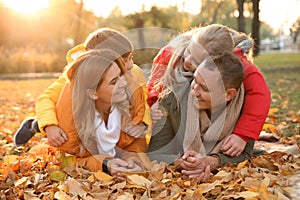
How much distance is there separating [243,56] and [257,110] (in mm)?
457

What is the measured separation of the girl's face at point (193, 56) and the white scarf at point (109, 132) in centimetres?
A: 57

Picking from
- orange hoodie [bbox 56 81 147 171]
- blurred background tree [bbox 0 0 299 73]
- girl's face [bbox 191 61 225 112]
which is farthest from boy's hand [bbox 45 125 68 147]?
blurred background tree [bbox 0 0 299 73]

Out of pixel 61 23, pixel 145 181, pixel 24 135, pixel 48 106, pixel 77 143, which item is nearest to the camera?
pixel 145 181

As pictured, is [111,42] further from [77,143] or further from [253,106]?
[253,106]

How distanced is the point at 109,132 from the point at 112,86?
Answer: 0.98 ft

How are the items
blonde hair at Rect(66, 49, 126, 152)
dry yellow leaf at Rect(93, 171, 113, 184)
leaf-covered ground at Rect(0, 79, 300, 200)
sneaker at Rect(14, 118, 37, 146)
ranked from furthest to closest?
sneaker at Rect(14, 118, 37, 146), blonde hair at Rect(66, 49, 126, 152), dry yellow leaf at Rect(93, 171, 113, 184), leaf-covered ground at Rect(0, 79, 300, 200)

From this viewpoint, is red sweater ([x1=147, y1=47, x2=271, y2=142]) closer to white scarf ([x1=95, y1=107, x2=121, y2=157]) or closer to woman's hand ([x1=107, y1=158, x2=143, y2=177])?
white scarf ([x1=95, y1=107, x2=121, y2=157])

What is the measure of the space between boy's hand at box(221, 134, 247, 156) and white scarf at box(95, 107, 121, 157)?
0.69 metres

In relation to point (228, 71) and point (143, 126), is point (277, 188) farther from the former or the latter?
point (143, 126)

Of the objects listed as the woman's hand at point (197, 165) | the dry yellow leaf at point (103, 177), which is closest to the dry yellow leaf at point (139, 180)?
the dry yellow leaf at point (103, 177)

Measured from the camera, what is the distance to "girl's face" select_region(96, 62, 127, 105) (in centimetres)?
285

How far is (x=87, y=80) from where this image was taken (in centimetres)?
285

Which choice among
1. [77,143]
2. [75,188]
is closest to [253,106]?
[77,143]

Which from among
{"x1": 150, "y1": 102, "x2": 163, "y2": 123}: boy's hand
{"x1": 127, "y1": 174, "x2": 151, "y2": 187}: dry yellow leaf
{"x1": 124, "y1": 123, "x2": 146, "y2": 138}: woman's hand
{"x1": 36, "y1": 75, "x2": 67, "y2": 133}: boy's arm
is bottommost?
{"x1": 127, "y1": 174, "x2": 151, "y2": 187}: dry yellow leaf
